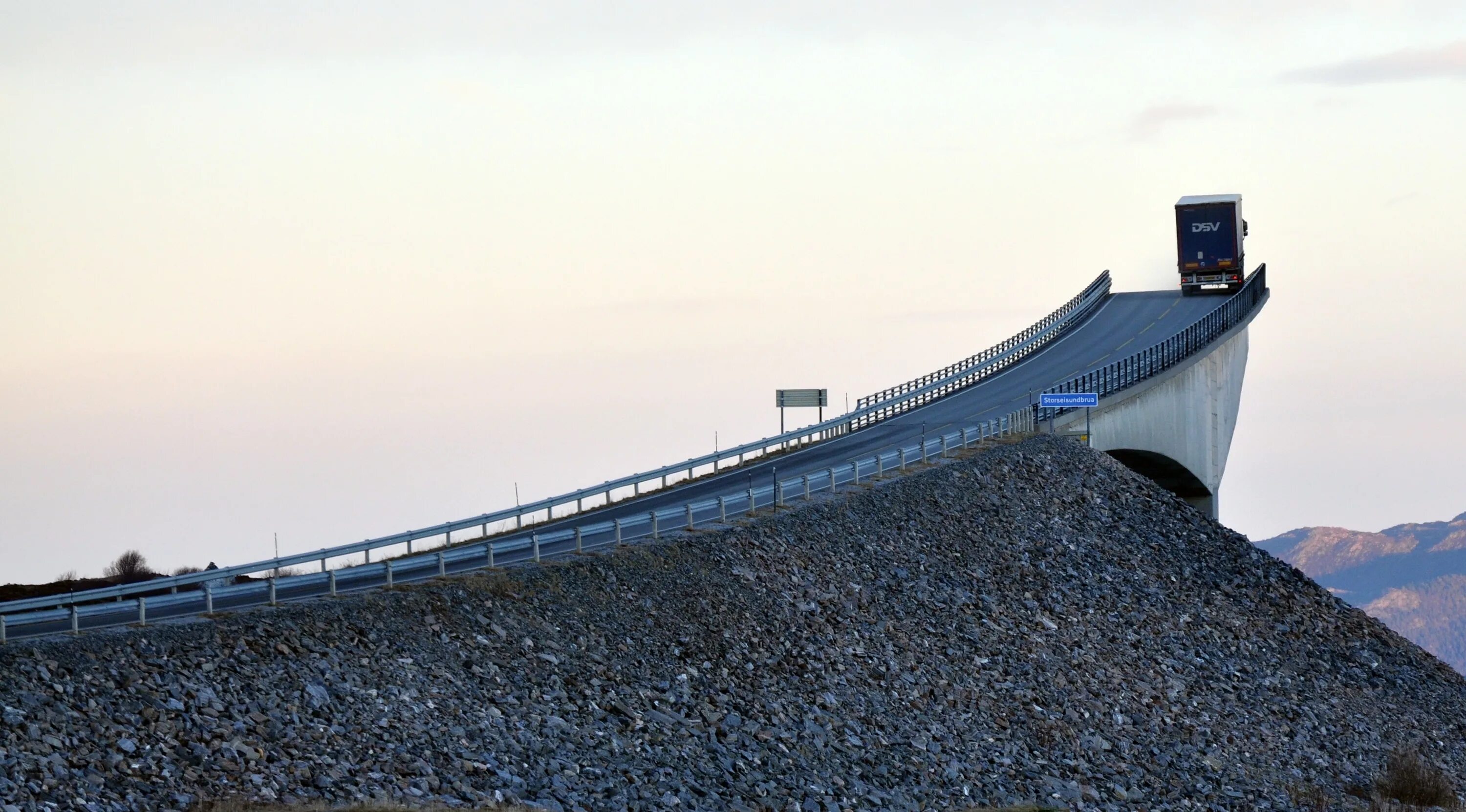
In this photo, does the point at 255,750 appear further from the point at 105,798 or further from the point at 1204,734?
the point at 1204,734

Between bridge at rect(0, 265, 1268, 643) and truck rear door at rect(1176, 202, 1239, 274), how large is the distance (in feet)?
5.91

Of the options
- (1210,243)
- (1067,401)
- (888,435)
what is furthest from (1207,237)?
(888,435)

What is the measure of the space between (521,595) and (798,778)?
7127 mm

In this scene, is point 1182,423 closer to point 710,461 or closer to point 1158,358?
point 1158,358

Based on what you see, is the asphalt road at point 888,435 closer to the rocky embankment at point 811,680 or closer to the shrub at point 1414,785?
the rocky embankment at point 811,680

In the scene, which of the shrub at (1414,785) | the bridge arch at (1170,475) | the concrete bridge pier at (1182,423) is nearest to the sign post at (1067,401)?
the concrete bridge pier at (1182,423)

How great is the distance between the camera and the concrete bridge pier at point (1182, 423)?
6425cm

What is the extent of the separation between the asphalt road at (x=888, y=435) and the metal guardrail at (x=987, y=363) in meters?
0.48

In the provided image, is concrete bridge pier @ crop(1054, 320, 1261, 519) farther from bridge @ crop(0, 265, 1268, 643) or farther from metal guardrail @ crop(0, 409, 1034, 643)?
metal guardrail @ crop(0, 409, 1034, 643)

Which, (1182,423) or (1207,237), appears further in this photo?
(1207,237)

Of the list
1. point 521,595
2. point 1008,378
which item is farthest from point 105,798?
point 1008,378

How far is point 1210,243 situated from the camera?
87938mm

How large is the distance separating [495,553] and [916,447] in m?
19.9

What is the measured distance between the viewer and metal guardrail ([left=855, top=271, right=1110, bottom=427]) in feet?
218
